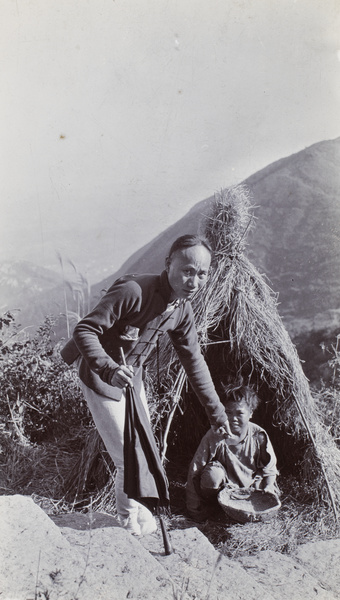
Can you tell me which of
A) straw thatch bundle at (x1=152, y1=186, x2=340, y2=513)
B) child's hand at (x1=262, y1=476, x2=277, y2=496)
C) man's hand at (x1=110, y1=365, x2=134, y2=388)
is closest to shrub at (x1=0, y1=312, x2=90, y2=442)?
straw thatch bundle at (x1=152, y1=186, x2=340, y2=513)

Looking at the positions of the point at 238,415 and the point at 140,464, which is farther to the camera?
the point at 238,415

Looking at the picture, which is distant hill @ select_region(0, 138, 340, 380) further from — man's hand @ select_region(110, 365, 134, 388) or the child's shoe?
man's hand @ select_region(110, 365, 134, 388)

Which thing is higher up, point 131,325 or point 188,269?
point 188,269

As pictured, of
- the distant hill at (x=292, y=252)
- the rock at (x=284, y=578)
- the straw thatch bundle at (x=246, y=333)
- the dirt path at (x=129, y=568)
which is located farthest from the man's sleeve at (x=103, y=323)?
the distant hill at (x=292, y=252)

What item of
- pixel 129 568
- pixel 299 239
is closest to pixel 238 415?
pixel 129 568

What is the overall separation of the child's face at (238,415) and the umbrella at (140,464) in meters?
1.26

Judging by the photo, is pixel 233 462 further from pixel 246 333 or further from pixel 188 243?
pixel 188 243

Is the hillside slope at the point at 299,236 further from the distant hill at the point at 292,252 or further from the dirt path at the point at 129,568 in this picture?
the dirt path at the point at 129,568

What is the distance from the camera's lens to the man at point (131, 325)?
128 inches

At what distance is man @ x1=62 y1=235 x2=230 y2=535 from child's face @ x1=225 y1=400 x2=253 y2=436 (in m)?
1.12

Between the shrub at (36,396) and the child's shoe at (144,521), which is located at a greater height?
the shrub at (36,396)

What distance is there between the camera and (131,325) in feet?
11.1

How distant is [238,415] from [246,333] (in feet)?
2.22

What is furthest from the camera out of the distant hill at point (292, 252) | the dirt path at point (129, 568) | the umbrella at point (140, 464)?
the distant hill at point (292, 252)
